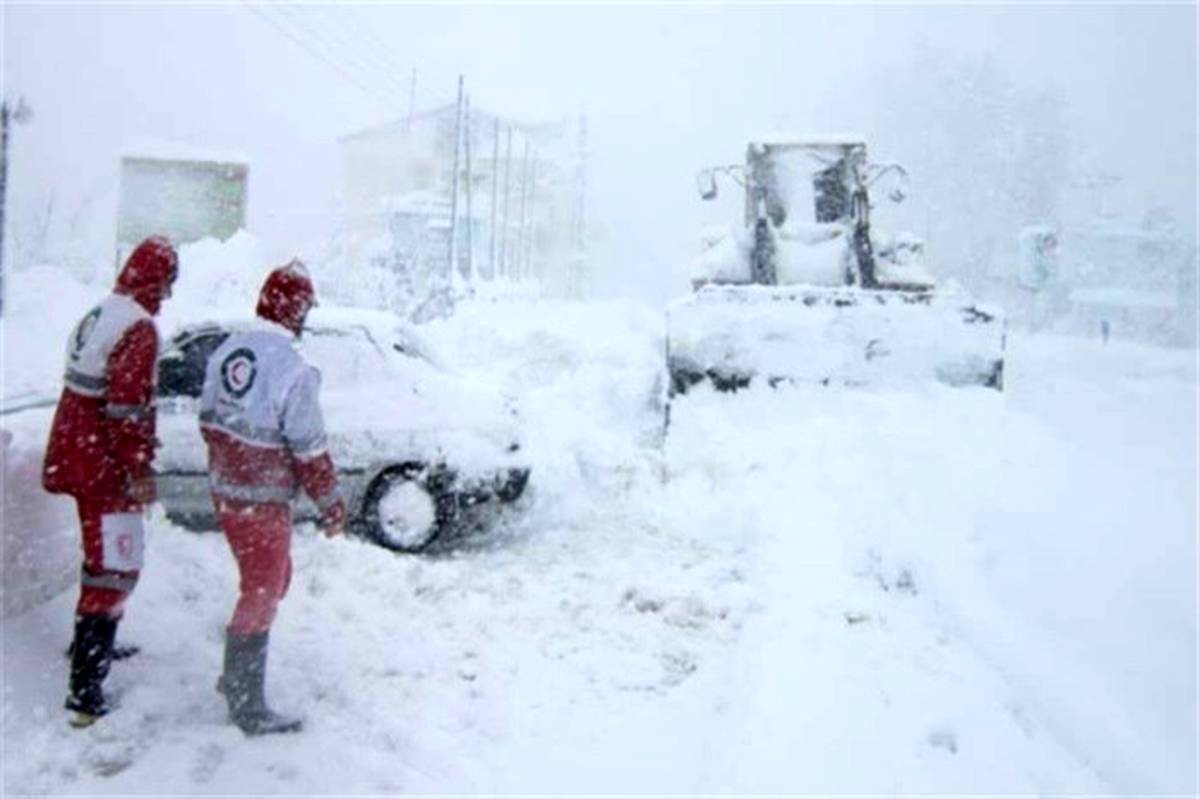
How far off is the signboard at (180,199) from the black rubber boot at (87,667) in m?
23.4

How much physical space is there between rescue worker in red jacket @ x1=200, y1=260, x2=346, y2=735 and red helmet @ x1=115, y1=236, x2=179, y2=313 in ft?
1.33

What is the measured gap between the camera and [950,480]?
23.6 feet

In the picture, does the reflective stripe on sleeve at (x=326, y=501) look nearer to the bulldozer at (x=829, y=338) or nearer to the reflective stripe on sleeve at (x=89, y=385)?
the reflective stripe on sleeve at (x=89, y=385)

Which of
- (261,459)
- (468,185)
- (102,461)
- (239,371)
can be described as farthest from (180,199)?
(261,459)

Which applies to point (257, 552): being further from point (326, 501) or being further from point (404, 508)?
point (404, 508)

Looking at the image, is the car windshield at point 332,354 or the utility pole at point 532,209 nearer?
the car windshield at point 332,354

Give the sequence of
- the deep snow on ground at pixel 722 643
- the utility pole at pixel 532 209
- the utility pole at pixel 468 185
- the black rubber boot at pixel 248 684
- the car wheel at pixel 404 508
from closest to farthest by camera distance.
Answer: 1. the deep snow on ground at pixel 722 643
2. the black rubber boot at pixel 248 684
3. the car wheel at pixel 404 508
4. the utility pole at pixel 468 185
5. the utility pole at pixel 532 209

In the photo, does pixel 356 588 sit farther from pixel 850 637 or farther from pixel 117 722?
pixel 850 637

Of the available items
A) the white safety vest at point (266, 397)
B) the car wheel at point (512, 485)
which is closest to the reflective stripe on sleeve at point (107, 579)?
the white safety vest at point (266, 397)

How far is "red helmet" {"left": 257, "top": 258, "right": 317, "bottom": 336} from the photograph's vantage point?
4133 millimetres

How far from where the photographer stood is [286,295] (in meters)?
4.14

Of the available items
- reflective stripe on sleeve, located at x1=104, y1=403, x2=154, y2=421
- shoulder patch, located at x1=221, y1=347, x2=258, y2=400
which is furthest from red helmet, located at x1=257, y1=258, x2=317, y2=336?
reflective stripe on sleeve, located at x1=104, y1=403, x2=154, y2=421

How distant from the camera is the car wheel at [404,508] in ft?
23.7

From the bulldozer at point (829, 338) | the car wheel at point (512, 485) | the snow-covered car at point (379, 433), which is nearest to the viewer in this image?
the snow-covered car at point (379, 433)
